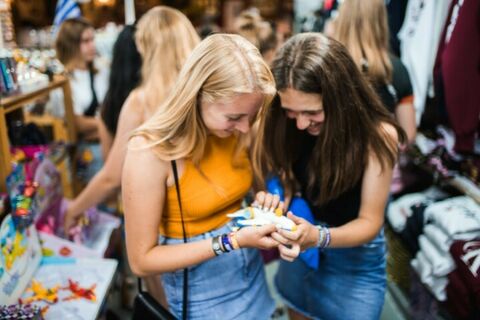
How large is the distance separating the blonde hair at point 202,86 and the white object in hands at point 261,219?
0.27m

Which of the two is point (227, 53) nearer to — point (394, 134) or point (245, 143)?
point (245, 143)

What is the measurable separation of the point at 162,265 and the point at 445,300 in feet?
4.67

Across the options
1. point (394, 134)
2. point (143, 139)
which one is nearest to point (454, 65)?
point (394, 134)

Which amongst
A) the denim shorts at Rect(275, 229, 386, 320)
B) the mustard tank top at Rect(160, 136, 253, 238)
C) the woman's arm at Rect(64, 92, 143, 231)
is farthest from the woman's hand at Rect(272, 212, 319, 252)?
the woman's arm at Rect(64, 92, 143, 231)

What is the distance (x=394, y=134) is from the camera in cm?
157

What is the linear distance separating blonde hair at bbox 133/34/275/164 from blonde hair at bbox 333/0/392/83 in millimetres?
1300

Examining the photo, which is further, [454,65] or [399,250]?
[399,250]

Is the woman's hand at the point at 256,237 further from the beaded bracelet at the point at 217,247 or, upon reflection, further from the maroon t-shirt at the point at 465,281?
the maroon t-shirt at the point at 465,281

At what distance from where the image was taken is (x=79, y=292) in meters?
1.66

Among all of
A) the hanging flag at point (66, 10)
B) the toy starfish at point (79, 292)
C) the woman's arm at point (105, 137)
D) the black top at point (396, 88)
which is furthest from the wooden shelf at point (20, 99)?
the black top at point (396, 88)

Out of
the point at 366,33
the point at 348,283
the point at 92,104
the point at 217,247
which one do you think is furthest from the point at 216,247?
the point at 92,104

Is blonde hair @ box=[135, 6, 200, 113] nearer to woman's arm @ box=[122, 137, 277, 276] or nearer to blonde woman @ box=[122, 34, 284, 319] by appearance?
blonde woman @ box=[122, 34, 284, 319]

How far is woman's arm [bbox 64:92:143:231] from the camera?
2.21m

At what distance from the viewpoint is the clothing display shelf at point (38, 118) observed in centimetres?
172
